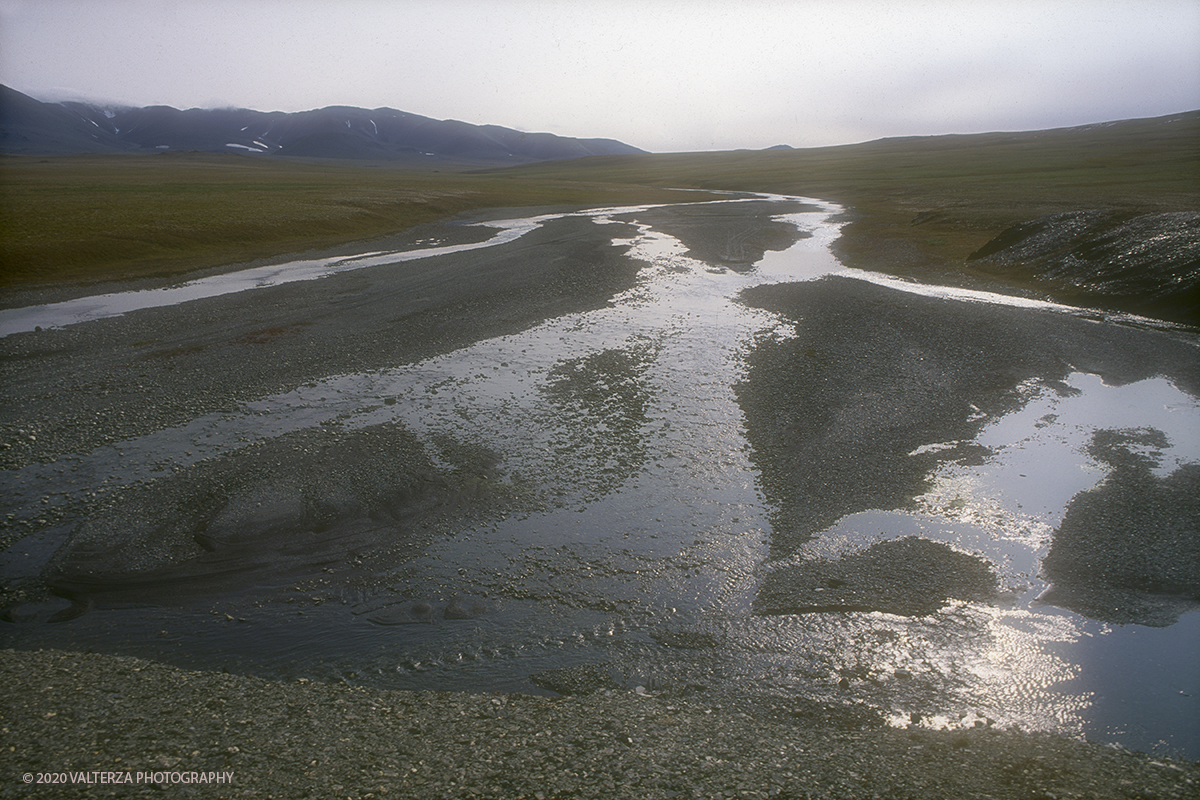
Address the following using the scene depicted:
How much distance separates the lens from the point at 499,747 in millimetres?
5801

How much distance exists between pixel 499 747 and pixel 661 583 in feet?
11.5

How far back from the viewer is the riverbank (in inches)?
211

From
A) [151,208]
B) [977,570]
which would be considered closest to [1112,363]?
[977,570]

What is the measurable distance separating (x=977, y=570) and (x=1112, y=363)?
13530 millimetres

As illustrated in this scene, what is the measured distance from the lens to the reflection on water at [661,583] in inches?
278

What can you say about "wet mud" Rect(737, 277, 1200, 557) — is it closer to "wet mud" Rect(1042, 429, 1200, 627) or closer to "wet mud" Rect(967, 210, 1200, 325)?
"wet mud" Rect(1042, 429, 1200, 627)

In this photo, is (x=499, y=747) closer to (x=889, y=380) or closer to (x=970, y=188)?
(x=889, y=380)

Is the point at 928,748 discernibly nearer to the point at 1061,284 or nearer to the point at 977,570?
the point at 977,570

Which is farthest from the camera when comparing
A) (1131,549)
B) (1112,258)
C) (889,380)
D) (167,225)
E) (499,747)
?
(167,225)

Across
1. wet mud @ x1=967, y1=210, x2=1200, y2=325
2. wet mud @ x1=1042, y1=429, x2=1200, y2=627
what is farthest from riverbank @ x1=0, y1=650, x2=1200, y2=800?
wet mud @ x1=967, y1=210, x2=1200, y2=325

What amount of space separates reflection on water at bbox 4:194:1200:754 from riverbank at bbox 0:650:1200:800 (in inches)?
16.4

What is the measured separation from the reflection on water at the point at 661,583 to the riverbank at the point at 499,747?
0.42 metres

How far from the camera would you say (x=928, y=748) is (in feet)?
19.9

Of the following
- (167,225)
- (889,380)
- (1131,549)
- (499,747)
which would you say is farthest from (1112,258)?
(167,225)
